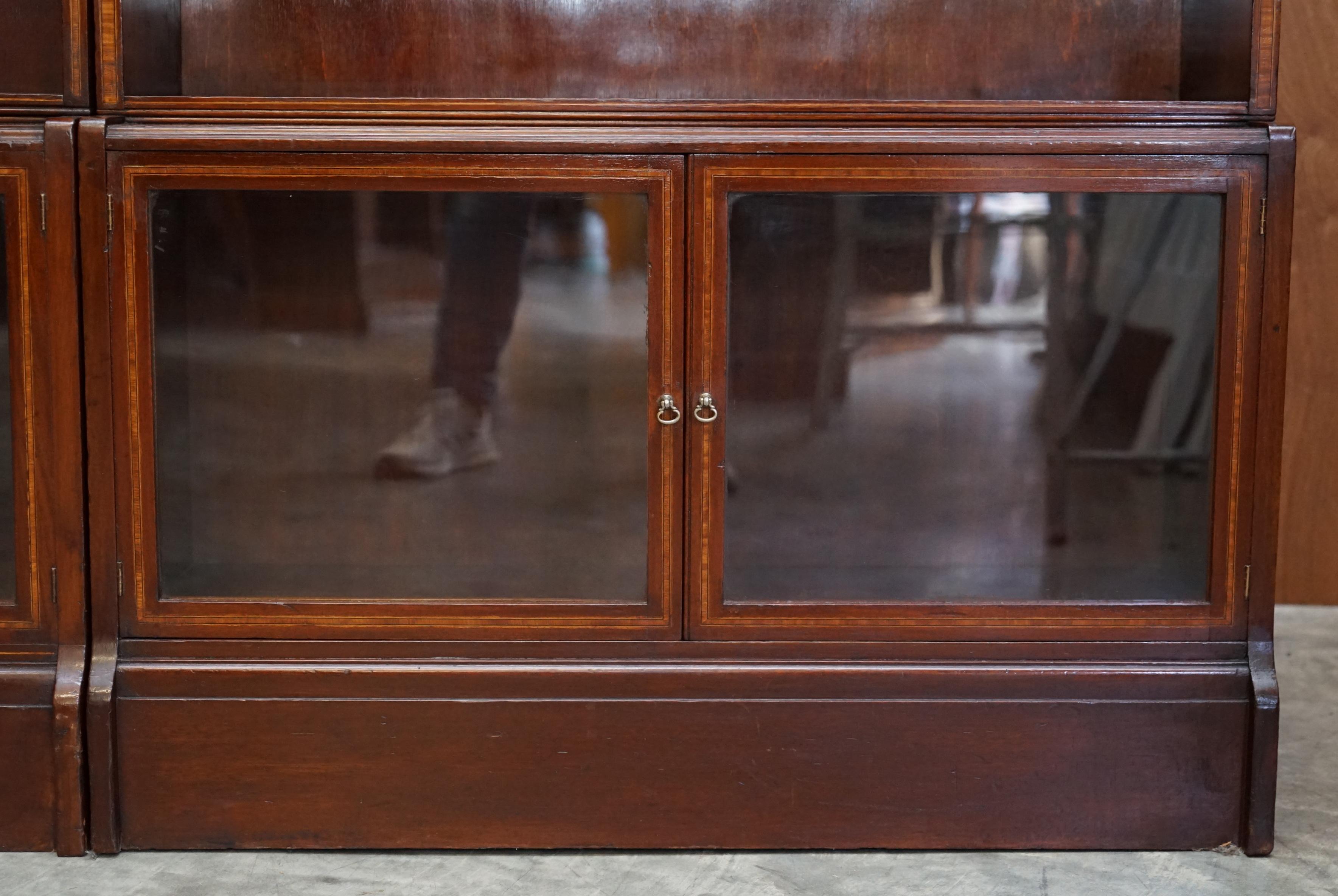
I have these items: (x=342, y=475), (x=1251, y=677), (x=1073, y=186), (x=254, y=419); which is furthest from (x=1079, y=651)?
(x=254, y=419)

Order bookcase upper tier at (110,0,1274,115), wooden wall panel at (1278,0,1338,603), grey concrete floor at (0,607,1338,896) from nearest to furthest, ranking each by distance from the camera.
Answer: grey concrete floor at (0,607,1338,896) → bookcase upper tier at (110,0,1274,115) → wooden wall panel at (1278,0,1338,603)

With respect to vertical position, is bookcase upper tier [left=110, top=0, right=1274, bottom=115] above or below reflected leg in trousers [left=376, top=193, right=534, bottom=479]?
above

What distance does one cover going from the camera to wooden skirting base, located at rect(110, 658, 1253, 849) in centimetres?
183

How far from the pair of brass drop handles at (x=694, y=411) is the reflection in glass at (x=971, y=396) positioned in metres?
0.03

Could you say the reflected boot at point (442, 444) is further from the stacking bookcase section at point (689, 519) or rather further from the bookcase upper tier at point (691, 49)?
the bookcase upper tier at point (691, 49)

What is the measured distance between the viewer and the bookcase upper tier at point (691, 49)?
2.00 m

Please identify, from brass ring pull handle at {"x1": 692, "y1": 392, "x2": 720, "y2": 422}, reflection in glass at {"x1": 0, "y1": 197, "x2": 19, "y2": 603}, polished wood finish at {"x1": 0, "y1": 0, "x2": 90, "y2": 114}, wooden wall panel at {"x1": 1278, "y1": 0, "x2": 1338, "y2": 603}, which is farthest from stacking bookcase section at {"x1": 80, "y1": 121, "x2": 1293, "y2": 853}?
wooden wall panel at {"x1": 1278, "y1": 0, "x2": 1338, "y2": 603}

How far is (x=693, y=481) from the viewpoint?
183cm

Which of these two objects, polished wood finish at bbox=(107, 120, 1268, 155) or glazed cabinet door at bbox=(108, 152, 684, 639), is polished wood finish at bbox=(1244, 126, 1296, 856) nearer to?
polished wood finish at bbox=(107, 120, 1268, 155)

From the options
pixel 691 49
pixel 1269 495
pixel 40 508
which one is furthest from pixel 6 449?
pixel 1269 495

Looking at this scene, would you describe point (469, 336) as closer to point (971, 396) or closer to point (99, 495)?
point (99, 495)

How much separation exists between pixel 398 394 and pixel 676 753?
24.3 inches

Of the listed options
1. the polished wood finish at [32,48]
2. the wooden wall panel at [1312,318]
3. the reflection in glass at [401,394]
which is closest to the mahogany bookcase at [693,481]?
the reflection in glass at [401,394]

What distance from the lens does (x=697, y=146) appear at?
1.76 metres
